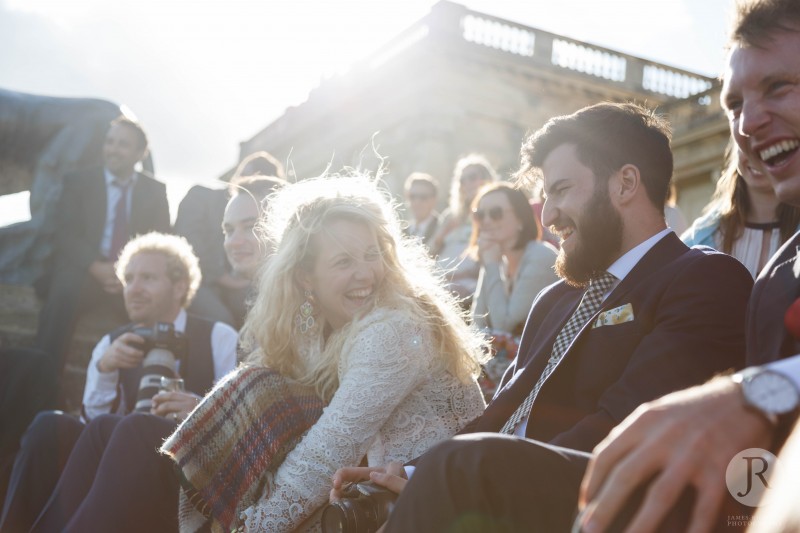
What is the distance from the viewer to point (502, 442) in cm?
171

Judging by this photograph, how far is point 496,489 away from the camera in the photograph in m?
1.70

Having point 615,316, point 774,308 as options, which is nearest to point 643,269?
point 615,316

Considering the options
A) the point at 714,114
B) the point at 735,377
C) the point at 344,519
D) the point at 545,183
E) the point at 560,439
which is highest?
the point at 714,114

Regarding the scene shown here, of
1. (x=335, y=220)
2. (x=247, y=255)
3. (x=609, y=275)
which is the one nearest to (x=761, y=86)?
(x=609, y=275)

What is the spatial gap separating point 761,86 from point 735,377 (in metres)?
1.05

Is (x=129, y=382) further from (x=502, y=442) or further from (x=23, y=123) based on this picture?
(x=23, y=123)

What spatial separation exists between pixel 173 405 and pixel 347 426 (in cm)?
130

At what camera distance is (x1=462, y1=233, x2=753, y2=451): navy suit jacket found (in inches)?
97.1

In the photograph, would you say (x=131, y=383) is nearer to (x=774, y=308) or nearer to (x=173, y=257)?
(x=173, y=257)

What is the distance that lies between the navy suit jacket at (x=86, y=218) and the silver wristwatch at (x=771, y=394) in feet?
23.2

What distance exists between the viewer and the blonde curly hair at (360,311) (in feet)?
11.8

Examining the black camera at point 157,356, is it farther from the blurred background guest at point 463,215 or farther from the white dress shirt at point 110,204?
the white dress shirt at point 110,204

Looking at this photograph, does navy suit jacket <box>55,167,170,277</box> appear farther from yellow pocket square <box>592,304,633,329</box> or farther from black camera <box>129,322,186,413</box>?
yellow pocket square <box>592,304,633,329</box>

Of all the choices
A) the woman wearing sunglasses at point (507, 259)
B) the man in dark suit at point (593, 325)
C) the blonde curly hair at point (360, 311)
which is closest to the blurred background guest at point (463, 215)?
the woman wearing sunglasses at point (507, 259)
